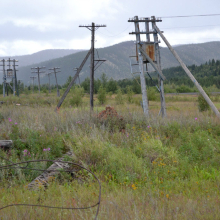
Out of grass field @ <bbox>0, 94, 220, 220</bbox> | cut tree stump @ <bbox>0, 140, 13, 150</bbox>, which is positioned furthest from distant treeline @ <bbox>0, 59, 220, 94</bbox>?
cut tree stump @ <bbox>0, 140, 13, 150</bbox>

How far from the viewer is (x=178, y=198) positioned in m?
3.70

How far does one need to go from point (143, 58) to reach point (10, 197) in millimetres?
10630

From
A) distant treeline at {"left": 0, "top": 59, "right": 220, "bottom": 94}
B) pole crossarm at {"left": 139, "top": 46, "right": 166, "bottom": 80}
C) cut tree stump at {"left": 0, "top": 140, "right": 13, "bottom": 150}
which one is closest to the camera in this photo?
cut tree stump at {"left": 0, "top": 140, "right": 13, "bottom": 150}

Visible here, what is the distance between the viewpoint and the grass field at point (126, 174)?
324cm

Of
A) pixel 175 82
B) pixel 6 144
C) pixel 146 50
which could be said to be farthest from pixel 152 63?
pixel 175 82

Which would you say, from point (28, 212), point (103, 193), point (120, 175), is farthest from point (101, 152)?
point (28, 212)

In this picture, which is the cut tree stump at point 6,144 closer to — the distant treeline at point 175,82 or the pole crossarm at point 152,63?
the pole crossarm at point 152,63

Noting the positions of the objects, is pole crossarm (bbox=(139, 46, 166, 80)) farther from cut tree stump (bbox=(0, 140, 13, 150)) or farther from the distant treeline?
the distant treeline

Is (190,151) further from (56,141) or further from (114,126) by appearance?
(56,141)

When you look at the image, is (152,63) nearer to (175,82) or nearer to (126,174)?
(126,174)

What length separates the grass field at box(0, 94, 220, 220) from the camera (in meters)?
3.24

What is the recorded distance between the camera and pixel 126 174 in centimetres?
488

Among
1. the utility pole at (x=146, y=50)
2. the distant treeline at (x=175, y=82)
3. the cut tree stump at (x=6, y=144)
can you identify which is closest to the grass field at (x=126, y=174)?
the cut tree stump at (x=6, y=144)

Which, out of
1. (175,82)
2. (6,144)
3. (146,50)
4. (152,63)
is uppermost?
(175,82)
